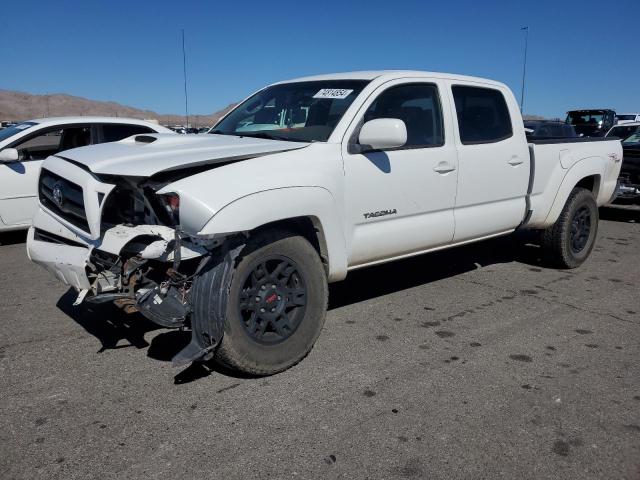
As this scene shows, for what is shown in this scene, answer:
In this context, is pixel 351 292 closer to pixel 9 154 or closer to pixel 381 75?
pixel 381 75

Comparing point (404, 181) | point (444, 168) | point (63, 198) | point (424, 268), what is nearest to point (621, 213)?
point (424, 268)

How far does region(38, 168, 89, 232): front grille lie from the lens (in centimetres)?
344

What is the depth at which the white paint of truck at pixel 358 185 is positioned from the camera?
125 inches

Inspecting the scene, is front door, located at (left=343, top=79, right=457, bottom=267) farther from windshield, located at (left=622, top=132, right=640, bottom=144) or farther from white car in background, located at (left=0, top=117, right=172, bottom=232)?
windshield, located at (left=622, top=132, right=640, bottom=144)

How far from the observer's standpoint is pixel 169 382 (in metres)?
3.40

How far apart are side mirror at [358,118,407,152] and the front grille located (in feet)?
5.97

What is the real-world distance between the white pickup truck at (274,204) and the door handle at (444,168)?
0.06 ft

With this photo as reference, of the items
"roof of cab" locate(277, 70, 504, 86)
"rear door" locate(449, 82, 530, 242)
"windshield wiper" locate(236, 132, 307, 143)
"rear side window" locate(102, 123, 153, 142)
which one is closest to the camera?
"windshield wiper" locate(236, 132, 307, 143)

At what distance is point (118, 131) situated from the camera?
761cm

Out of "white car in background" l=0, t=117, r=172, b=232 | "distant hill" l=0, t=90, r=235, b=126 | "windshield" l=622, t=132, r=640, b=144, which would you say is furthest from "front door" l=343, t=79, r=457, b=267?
"distant hill" l=0, t=90, r=235, b=126

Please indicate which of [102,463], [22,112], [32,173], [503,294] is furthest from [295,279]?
[22,112]

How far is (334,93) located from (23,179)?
443 centimetres

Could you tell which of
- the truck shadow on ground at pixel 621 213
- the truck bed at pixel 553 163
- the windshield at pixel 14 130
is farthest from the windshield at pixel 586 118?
the windshield at pixel 14 130

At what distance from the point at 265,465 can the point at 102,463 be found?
2.42ft
